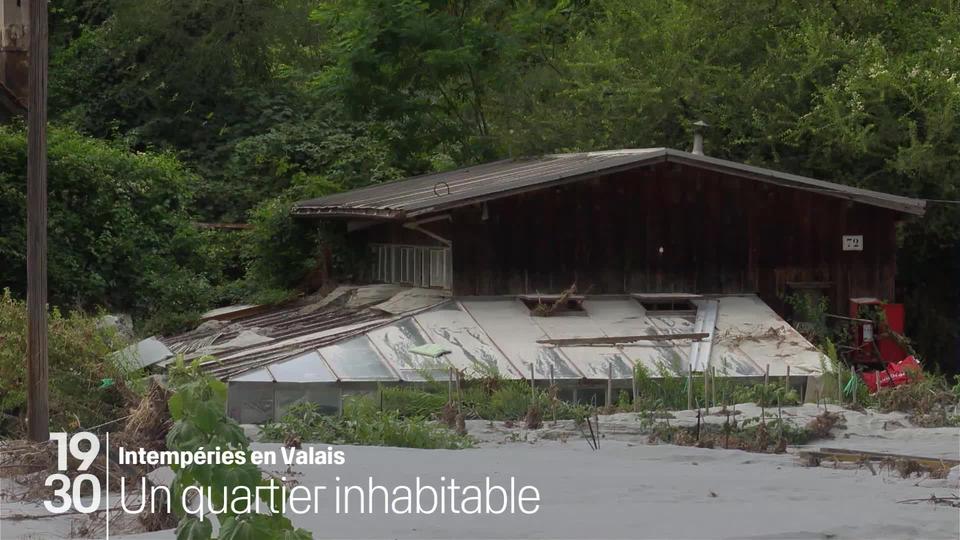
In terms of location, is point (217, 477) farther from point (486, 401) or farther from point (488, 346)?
point (488, 346)

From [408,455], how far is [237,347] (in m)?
9.40

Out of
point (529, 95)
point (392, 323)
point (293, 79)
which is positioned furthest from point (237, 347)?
point (293, 79)

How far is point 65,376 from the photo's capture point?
43.2 feet

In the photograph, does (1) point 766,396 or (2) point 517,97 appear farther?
(2) point 517,97

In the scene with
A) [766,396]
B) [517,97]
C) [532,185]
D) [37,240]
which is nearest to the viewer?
[37,240]

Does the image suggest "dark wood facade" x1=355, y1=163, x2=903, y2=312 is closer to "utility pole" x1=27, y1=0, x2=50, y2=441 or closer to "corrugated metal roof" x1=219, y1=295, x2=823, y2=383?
"corrugated metal roof" x1=219, y1=295, x2=823, y2=383

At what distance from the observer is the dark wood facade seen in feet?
69.8

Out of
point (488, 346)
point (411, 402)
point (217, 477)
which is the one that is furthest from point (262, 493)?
point (488, 346)

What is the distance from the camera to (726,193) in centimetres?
2212

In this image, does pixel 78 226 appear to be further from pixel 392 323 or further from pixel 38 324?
pixel 38 324

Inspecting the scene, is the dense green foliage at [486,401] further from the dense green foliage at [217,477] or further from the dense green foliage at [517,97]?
the dense green foliage at [217,477]

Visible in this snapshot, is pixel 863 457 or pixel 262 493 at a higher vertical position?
pixel 262 493

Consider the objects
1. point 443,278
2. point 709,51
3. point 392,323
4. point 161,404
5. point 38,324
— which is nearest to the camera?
point 161,404

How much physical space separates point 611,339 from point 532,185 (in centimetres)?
271
